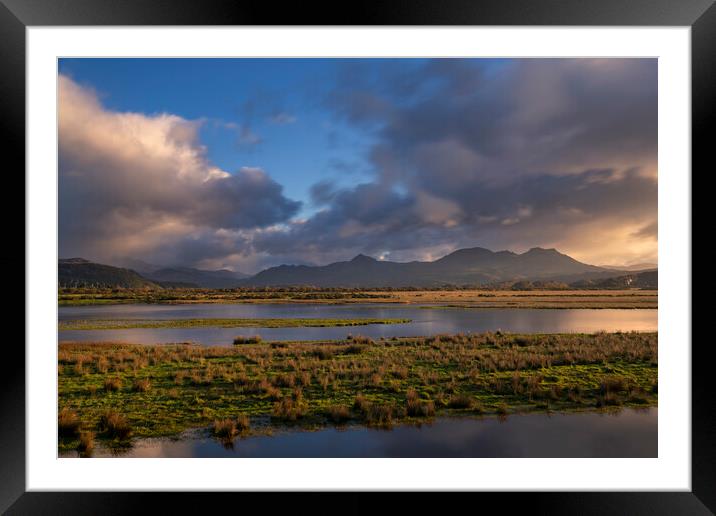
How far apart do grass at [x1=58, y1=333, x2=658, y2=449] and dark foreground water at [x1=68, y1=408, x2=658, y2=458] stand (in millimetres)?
170

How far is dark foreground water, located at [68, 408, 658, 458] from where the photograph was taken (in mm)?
3497

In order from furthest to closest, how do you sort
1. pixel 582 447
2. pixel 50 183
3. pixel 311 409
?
pixel 311 409
pixel 582 447
pixel 50 183

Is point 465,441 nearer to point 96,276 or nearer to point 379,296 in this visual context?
point 379,296

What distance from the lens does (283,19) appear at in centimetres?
196

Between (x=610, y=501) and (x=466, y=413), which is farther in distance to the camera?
(x=466, y=413)

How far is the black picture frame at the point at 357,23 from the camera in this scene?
6.36 ft

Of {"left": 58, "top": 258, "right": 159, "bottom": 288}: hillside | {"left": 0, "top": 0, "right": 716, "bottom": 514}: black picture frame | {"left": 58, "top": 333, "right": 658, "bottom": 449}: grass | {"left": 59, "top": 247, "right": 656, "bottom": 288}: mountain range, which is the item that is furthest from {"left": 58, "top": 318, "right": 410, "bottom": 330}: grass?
{"left": 58, "top": 258, "right": 159, "bottom": 288}: hillside

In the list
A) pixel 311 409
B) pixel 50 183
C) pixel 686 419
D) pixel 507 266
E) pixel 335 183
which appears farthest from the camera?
pixel 507 266

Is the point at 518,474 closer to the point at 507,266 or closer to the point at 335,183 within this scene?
the point at 335,183

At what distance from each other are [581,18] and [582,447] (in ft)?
13.0

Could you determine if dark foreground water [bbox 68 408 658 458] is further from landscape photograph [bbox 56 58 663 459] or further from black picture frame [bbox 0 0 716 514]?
black picture frame [bbox 0 0 716 514]

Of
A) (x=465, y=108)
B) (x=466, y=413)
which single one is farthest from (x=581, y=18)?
(x=465, y=108)

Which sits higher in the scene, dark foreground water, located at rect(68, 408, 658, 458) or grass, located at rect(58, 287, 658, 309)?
dark foreground water, located at rect(68, 408, 658, 458)

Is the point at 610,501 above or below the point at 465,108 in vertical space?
below
